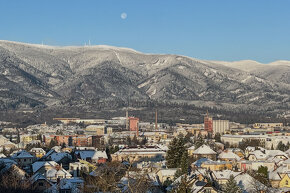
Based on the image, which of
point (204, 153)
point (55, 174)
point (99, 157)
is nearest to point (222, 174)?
point (55, 174)

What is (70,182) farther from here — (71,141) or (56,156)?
(71,141)

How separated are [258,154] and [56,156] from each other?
79.7 ft

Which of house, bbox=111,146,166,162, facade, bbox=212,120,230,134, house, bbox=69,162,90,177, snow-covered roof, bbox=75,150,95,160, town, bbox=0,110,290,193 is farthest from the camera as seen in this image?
facade, bbox=212,120,230,134

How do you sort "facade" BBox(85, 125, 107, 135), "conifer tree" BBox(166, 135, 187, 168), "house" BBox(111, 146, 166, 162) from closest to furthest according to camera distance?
1. "conifer tree" BBox(166, 135, 187, 168)
2. "house" BBox(111, 146, 166, 162)
3. "facade" BBox(85, 125, 107, 135)

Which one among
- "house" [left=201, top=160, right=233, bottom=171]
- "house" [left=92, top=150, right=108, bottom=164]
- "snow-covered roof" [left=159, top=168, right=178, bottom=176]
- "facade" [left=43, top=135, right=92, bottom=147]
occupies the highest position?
"snow-covered roof" [left=159, top=168, right=178, bottom=176]

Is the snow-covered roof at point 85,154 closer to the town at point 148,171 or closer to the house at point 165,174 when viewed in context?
the town at point 148,171

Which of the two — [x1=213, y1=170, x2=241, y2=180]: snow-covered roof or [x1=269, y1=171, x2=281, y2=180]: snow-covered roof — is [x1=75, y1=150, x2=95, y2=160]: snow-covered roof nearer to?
[x1=213, y1=170, x2=241, y2=180]: snow-covered roof

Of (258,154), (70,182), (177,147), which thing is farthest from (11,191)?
(258,154)

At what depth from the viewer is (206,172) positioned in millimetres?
53188

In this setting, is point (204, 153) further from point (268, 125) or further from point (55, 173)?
point (268, 125)

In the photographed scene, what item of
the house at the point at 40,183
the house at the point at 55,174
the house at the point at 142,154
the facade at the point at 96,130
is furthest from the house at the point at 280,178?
the facade at the point at 96,130

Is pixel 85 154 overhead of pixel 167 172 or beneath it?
beneath

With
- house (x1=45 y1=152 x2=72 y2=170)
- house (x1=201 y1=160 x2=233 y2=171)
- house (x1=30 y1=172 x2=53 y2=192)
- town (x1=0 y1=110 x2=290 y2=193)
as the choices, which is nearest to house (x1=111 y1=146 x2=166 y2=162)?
town (x1=0 y1=110 x2=290 y2=193)

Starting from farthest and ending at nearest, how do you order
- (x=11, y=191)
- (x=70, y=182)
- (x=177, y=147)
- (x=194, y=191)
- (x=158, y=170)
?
1. (x=177, y=147)
2. (x=158, y=170)
3. (x=70, y=182)
4. (x=194, y=191)
5. (x=11, y=191)
